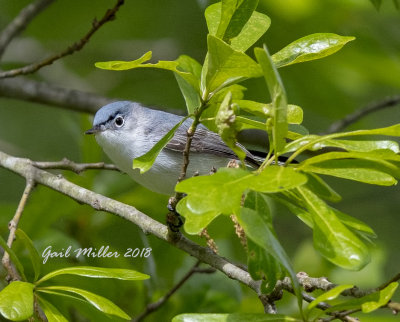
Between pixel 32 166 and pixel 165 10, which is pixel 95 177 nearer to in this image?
pixel 32 166

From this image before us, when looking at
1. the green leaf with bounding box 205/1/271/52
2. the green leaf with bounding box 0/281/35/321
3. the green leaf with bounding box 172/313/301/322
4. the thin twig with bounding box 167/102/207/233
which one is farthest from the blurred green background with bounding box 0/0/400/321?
the green leaf with bounding box 205/1/271/52

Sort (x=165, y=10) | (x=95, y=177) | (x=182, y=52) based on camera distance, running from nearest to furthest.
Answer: (x=95, y=177) < (x=165, y=10) < (x=182, y=52)

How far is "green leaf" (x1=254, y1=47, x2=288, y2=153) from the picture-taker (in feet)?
4.03

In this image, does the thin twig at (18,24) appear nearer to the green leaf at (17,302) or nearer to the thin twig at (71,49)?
the thin twig at (71,49)

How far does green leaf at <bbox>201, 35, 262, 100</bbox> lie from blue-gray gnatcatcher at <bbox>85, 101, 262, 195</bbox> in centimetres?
116

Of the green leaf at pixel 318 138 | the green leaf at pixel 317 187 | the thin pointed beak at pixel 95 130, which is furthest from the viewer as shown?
the thin pointed beak at pixel 95 130

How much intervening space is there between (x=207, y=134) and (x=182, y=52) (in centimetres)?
126

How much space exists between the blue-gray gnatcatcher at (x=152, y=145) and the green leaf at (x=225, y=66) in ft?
3.79

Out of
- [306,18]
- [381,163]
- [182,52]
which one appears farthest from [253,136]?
[381,163]

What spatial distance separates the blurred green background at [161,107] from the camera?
281 cm

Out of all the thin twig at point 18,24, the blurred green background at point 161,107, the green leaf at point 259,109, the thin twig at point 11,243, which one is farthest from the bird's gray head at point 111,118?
the green leaf at point 259,109

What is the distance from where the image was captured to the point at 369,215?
195 inches

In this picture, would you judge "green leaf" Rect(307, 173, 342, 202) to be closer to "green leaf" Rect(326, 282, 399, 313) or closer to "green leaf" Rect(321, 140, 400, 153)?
"green leaf" Rect(321, 140, 400, 153)

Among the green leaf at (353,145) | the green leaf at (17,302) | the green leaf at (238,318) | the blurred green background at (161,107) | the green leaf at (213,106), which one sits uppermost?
the green leaf at (353,145)
